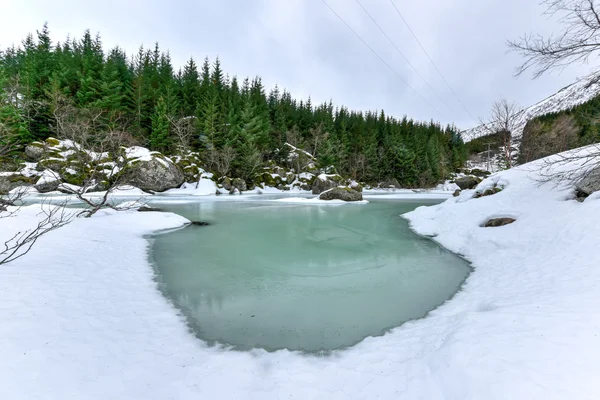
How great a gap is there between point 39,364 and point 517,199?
13.1 metres

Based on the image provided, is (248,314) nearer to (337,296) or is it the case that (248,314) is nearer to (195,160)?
(337,296)

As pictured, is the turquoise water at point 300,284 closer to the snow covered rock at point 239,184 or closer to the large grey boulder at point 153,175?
the large grey boulder at point 153,175

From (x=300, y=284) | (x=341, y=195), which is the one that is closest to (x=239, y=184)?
(x=341, y=195)

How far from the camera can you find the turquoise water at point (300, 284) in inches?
146

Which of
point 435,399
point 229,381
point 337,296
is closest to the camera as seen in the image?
point 435,399

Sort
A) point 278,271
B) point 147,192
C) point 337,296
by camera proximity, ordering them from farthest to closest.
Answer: point 147,192
point 278,271
point 337,296

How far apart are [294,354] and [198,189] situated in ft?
107

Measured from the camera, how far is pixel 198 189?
3256cm

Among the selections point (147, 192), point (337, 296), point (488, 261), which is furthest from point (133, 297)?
point (147, 192)

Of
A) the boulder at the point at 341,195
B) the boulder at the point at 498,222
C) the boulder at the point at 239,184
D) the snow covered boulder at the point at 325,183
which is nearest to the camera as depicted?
the boulder at the point at 498,222

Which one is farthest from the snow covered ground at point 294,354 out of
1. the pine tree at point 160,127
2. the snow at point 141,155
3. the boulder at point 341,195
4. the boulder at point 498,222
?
the pine tree at point 160,127

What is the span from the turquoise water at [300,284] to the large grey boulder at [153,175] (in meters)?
22.7

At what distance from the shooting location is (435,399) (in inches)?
86.0

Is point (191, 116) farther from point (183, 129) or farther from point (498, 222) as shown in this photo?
point (498, 222)
